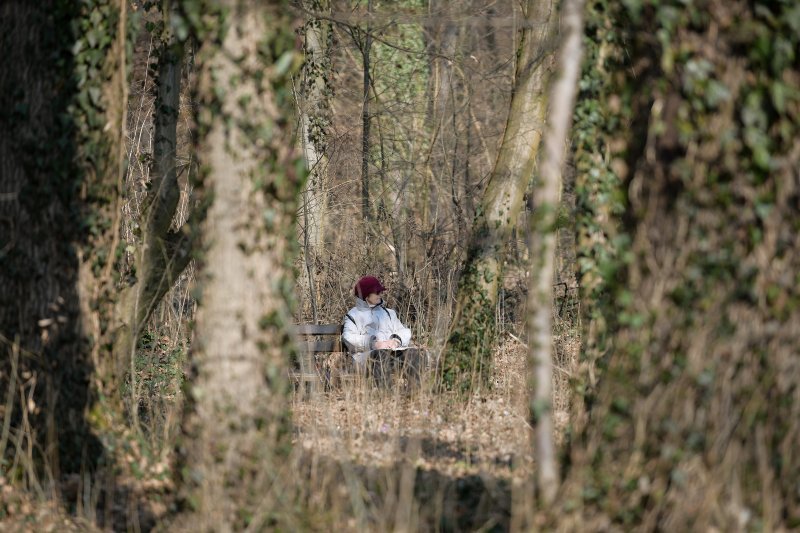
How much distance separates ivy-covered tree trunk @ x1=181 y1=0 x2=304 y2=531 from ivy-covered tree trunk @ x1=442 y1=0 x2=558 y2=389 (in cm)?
564

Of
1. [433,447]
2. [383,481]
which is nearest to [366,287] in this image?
[433,447]

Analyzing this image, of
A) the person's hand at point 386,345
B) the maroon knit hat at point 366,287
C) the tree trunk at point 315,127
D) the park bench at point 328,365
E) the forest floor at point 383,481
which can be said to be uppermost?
the tree trunk at point 315,127

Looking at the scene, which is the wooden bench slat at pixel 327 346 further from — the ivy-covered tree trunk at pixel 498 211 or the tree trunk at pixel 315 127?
the tree trunk at pixel 315 127

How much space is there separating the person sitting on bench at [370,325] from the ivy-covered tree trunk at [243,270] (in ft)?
18.7

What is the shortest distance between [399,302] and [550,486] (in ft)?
36.3

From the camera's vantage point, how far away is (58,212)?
6262 millimetres

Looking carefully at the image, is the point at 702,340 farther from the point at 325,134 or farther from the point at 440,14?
the point at 325,134

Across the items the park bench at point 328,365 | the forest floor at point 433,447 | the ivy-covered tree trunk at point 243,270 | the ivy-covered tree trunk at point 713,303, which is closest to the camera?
the ivy-covered tree trunk at point 713,303

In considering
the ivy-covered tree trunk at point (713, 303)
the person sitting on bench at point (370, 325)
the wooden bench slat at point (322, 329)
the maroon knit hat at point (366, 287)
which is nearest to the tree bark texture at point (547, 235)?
the ivy-covered tree trunk at point (713, 303)

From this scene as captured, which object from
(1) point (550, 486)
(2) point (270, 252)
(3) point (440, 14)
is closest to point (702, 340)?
(1) point (550, 486)

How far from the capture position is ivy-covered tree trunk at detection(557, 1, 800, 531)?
421 centimetres

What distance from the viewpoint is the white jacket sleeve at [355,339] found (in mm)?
10750

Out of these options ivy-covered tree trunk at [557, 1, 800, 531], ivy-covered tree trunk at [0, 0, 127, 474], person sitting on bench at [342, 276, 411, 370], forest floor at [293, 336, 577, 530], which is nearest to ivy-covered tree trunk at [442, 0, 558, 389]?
forest floor at [293, 336, 577, 530]

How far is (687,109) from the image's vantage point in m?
4.25
